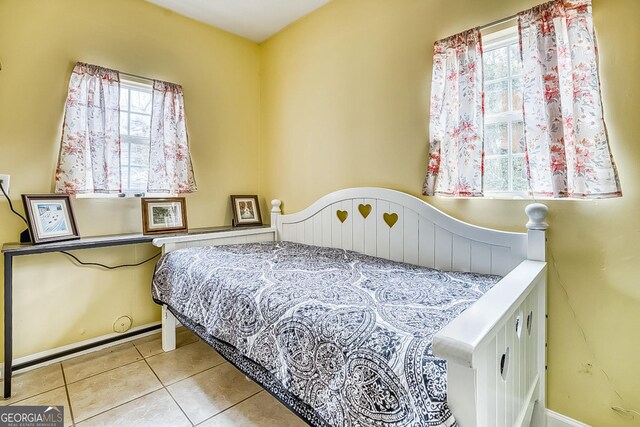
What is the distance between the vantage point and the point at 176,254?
2.04 m

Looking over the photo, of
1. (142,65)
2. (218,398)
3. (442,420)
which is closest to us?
(442,420)

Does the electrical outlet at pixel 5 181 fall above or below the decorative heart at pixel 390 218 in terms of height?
above

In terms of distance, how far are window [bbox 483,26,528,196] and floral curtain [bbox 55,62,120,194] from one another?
8.09 ft

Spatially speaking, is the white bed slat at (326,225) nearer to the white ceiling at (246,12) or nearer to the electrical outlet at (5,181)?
the white ceiling at (246,12)

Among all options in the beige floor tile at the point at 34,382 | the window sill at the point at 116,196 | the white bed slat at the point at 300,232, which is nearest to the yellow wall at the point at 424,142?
the white bed slat at the point at 300,232

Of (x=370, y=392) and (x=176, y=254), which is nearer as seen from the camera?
(x=370, y=392)

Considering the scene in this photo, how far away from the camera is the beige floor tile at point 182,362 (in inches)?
75.0

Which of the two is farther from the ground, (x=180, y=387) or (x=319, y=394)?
(x=319, y=394)

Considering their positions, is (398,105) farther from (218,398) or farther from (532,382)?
(218,398)

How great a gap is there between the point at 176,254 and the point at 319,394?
1.49m

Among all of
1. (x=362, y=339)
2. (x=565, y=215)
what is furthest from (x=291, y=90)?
(x=362, y=339)

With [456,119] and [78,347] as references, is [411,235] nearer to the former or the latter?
[456,119]

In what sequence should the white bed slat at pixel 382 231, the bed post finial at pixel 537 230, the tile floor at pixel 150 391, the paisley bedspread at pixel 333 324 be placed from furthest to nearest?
the white bed slat at pixel 382 231, the tile floor at pixel 150 391, the bed post finial at pixel 537 230, the paisley bedspread at pixel 333 324

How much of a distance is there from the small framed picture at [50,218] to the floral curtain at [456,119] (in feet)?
7.50
